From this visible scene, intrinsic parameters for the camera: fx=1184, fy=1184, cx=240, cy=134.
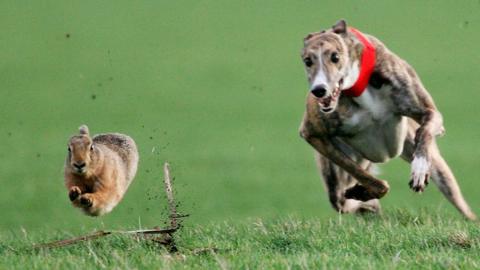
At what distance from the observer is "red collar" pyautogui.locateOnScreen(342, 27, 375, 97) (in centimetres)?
619

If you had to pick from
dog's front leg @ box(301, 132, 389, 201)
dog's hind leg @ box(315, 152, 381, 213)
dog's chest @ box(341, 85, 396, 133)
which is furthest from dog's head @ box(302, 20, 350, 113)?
dog's hind leg @ box(315, 152, 381, 213)

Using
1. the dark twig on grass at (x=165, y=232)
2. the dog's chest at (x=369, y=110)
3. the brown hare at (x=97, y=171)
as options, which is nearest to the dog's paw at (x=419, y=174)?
the dog's chest at (x=369, y=110)

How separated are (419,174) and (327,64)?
713 millimetres

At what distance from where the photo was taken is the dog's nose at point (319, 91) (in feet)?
18.7

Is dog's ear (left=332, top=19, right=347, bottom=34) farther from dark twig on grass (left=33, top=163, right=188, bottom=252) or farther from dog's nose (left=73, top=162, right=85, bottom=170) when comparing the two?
dog's nose (left=73, top=162, right=85, bottom=170)

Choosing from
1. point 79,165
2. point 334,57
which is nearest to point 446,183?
point 334,57

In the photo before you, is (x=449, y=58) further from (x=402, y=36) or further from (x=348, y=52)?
(x=348, y=52)

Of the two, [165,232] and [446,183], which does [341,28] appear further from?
[165,232]

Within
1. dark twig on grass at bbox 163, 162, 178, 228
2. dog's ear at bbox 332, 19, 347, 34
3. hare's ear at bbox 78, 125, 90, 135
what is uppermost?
dog's ear at bbox 332, 19, 347, 34

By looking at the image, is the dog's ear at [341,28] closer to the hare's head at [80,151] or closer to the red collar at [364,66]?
the red collar at [364,66]

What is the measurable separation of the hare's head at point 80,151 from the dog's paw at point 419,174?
1.92 m

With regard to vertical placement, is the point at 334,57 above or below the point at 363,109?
above

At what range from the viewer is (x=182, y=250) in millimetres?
5195

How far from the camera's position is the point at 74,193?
179 inches
